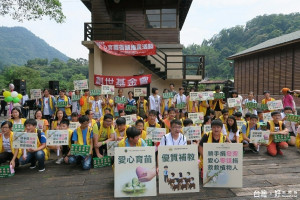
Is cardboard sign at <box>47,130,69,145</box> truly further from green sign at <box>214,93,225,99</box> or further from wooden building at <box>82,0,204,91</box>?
wooden building at <box>82,0,204,91</box>

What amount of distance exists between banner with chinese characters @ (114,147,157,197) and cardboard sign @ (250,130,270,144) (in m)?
3.35

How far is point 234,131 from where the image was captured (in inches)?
218

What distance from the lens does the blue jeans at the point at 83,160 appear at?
5.04 m

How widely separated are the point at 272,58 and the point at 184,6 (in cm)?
786

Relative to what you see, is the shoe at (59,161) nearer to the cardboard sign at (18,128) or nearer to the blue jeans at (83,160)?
the blue jeans at (83,160)

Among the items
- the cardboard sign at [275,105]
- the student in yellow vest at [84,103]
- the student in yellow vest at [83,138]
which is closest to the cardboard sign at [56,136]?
the student in yellow vest at [83,138]

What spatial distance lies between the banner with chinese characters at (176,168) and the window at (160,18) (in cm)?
1186

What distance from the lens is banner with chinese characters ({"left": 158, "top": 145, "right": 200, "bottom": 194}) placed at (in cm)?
365

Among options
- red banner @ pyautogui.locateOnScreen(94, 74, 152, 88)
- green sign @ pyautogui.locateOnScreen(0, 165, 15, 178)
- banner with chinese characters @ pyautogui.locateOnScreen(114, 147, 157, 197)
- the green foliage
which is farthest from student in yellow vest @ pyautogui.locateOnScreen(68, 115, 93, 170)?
the green foliage

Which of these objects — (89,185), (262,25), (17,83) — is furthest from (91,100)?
(262,25)

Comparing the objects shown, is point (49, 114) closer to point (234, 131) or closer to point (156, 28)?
point (234, 131)

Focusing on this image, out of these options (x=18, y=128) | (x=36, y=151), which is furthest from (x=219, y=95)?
(x=18, y=128)

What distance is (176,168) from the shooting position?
Result: 3650 millimetres

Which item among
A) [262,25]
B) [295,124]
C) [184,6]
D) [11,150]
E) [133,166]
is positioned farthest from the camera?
[262,25]
